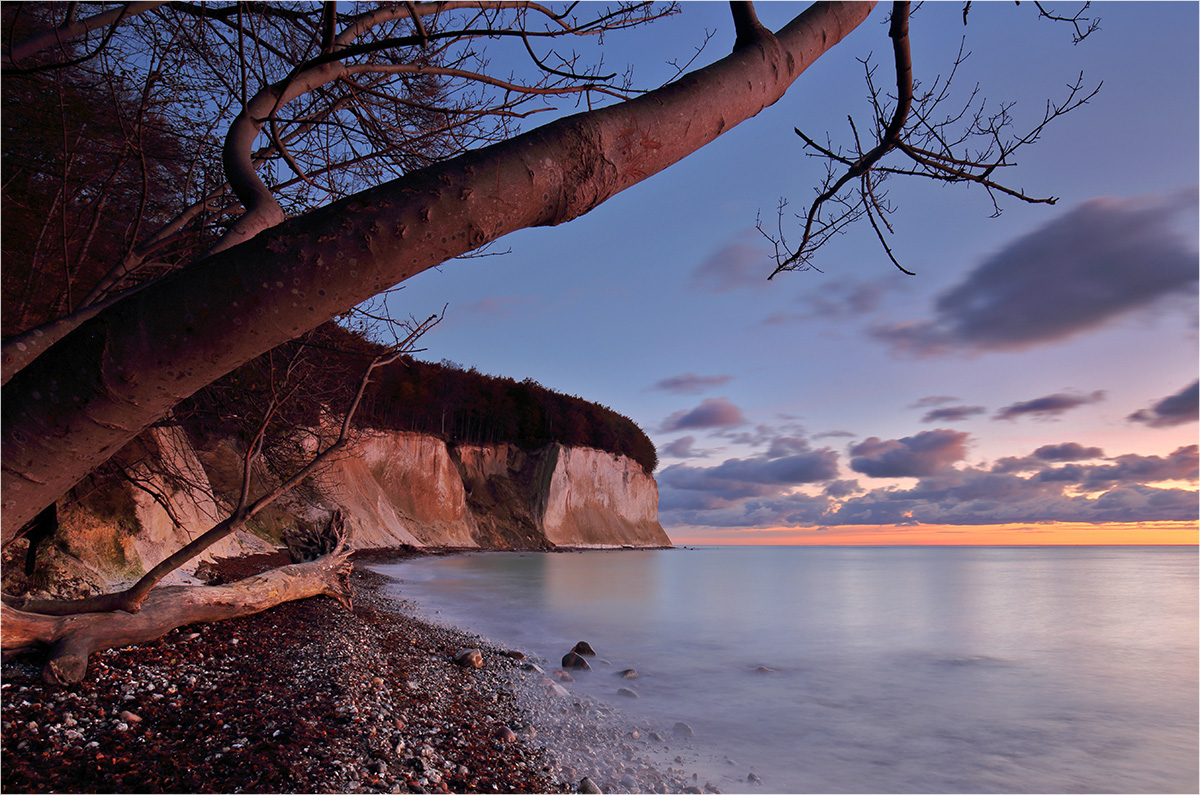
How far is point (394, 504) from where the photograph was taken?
28.9m

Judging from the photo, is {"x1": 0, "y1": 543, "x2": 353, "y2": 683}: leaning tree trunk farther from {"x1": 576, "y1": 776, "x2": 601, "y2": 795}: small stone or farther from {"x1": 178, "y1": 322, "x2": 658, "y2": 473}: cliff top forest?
{"x1": 178, "y1": 322, "x2": 658, "y2": 473}: cliff top forest

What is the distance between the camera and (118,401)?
1366 mm

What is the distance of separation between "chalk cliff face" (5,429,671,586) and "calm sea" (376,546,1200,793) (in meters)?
3.92

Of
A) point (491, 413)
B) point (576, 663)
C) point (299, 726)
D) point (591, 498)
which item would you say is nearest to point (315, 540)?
point (576, 663)

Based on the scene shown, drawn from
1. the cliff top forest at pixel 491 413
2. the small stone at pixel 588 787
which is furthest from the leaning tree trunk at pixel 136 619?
the cliff top forest at pixel 491 413

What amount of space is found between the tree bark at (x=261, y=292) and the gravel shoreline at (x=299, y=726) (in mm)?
1526

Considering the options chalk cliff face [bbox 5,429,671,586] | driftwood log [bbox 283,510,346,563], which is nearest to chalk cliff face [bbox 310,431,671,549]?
chalk cliff face [bbox 5,429,671,586]

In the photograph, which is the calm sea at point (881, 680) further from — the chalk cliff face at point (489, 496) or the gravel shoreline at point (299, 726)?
the chalk cliff face at point (489, 496)

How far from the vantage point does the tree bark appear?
4.35 feet

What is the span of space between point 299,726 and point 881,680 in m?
7.78

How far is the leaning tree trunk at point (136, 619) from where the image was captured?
3240 millimetres

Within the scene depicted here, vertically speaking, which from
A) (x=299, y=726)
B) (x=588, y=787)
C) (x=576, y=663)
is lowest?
(x=576, y=663)

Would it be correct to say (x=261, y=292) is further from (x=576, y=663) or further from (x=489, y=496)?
(x=489, y=496)

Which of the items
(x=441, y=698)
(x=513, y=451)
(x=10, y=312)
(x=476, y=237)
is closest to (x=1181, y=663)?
(x=441, y=698)
